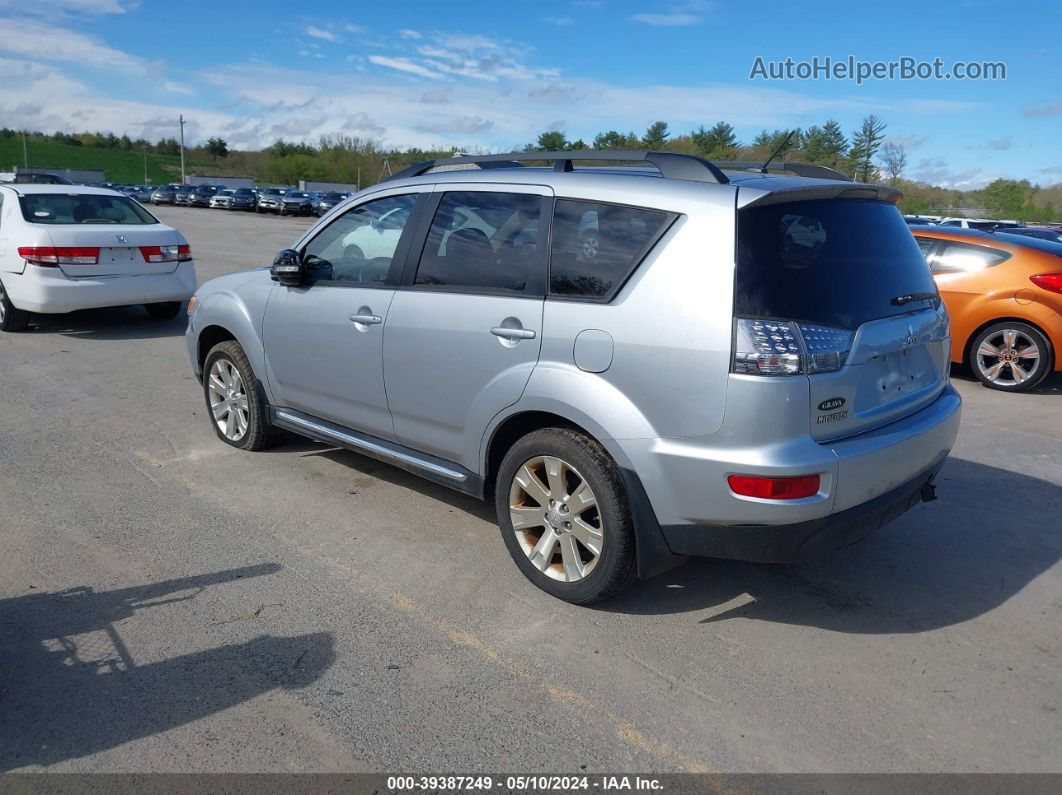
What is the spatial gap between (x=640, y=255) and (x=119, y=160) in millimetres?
123040

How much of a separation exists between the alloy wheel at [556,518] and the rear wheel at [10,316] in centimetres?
816

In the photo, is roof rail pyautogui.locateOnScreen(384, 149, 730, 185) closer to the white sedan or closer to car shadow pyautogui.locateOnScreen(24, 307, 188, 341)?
the white sedan

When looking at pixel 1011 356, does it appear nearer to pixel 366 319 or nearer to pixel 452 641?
pixel 366 319

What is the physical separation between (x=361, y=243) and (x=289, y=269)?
18.3 inches

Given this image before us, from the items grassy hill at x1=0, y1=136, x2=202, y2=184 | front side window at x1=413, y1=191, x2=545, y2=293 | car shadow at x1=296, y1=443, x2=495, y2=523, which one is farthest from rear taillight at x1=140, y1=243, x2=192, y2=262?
grassy hill at x1=0, y1=136, x2=202, y2=184

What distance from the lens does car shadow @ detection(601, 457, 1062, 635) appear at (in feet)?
12.1

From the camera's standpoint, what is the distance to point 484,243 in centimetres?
402

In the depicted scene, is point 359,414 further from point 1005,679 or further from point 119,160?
point 119,160

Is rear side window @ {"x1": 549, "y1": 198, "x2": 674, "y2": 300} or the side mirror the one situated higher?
rear side window @ {"x1": 549, "y1": 198, "x2": 674, "y2": 300}

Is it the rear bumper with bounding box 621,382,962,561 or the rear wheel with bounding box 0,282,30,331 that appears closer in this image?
the rear bumper with bounding box 621,382,962,561

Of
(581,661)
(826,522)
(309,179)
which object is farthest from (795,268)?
(309,179)

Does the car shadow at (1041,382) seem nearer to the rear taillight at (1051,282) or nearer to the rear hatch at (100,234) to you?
the rear taillight at (1051,282)

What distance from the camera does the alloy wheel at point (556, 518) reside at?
3.56 metres

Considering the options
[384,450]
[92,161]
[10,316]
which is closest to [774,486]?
[384,450]
